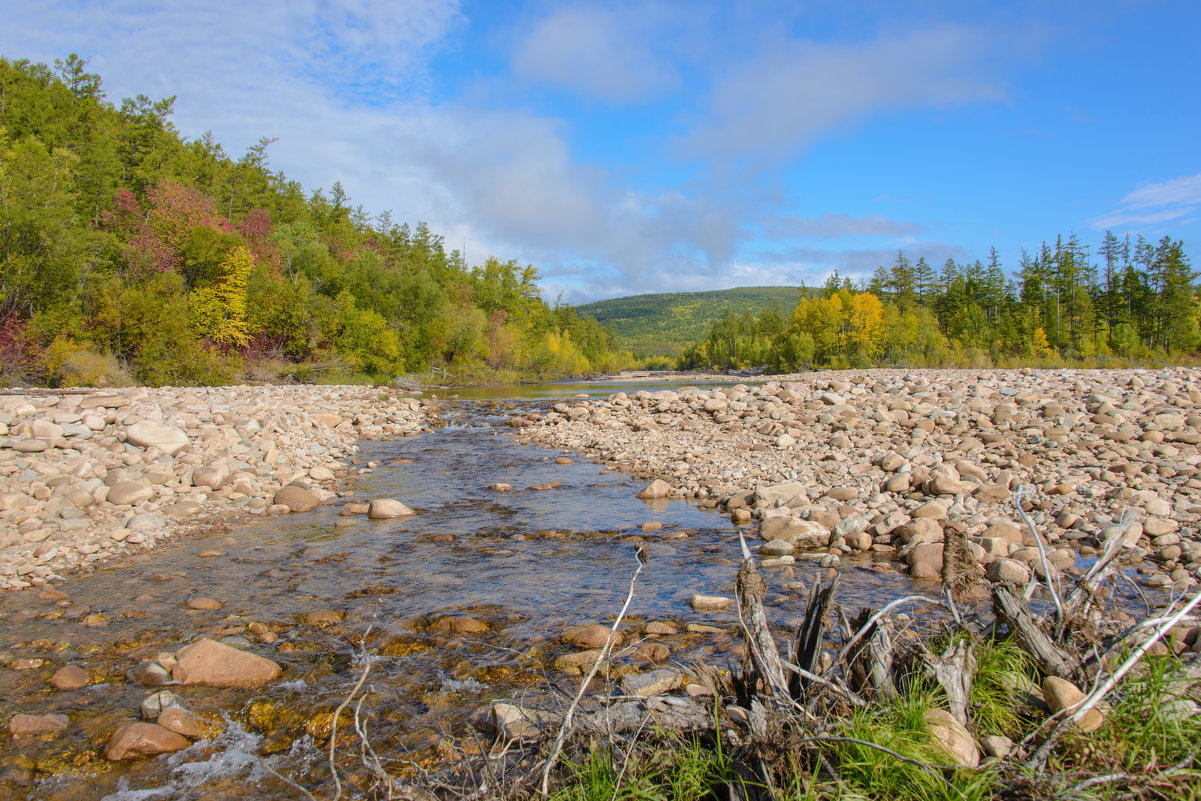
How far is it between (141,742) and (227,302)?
38.9 metres

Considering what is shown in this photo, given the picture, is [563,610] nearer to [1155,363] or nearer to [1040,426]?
[1040,426]

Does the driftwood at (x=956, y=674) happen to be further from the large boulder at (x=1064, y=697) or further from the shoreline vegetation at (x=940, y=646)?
the large boulder at (x=1064, y=697)

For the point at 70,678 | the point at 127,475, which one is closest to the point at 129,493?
the point at 127,475

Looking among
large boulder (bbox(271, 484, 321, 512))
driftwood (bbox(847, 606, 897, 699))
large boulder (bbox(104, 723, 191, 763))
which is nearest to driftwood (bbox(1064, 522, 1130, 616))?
driftwood (bbox(847, 606, 897, 699))

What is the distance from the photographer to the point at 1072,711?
2.18m

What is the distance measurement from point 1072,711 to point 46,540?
9199 millimetres

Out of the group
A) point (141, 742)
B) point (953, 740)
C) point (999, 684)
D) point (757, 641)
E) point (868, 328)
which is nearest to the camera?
point (953, 740)

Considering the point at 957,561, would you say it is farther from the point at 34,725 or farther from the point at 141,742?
the point at 34,725

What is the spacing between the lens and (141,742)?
11.5ft

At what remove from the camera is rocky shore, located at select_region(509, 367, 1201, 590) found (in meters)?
6.72

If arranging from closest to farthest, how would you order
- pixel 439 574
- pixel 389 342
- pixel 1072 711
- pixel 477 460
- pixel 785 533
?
pixel 1072 711, pixel 439 574, pixel 785 533, pixel 477 460, pixel 389 342

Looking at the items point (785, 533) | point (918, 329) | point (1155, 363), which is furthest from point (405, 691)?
point (918, 329)

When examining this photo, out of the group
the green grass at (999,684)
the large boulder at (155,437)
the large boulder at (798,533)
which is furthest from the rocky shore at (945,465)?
the large boulder at (155,437)

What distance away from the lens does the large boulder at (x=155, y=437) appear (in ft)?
32.7
